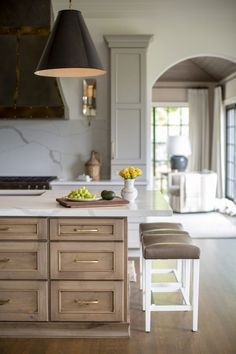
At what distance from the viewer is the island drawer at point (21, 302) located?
12.2 ft

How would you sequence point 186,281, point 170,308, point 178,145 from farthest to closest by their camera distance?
1. point 178,145
2. point 186,281
3. point 170,308

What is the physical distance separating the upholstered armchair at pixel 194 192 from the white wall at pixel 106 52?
2817 mm

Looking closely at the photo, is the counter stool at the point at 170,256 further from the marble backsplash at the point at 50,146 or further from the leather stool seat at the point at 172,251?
→ the marble backsplash at the point at 50,146

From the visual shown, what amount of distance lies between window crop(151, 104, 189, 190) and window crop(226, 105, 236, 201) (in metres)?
1.23

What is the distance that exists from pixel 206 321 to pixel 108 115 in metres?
3.56

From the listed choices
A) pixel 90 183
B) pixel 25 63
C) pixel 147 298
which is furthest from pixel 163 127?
pixel 147 298

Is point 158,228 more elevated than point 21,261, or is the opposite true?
point 158,228

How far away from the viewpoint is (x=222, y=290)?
15.9 feet

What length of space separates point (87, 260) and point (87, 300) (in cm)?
28

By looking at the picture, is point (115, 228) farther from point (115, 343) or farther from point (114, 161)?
point (114, 161)

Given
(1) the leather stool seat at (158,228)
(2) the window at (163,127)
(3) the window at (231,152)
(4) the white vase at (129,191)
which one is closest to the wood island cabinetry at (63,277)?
(4) the white vase at (129,191)

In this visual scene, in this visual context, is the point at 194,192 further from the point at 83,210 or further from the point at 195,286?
the point at 83,210

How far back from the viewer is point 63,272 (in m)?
3.69

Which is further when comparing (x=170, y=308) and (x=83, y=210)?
(x=170, y=308)
